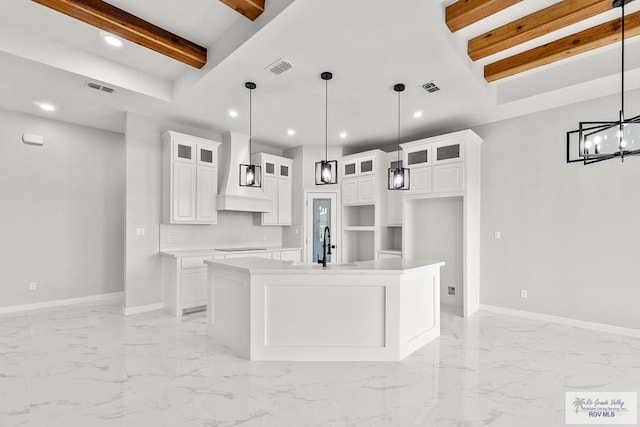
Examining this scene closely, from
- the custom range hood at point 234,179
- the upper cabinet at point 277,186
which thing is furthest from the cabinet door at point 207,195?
the upper cabinet at point 277,186

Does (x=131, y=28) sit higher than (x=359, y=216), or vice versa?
(x=131, y=28)

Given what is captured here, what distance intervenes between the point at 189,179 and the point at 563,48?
5.15m

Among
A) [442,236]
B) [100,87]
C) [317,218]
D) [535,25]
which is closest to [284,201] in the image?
[317,218]

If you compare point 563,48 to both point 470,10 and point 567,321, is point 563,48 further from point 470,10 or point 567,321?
point 567,321

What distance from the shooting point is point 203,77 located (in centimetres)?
371

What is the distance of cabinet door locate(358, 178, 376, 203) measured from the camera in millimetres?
6016

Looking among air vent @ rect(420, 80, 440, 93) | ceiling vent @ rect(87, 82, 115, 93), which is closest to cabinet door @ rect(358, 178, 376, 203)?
air vent @ rect(420, 80, 440, 93)

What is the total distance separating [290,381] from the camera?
2.72 meters

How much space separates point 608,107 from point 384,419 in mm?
4556

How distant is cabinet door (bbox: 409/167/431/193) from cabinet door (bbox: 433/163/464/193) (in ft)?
0.32

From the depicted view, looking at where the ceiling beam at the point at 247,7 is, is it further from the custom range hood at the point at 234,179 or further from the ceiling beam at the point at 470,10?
the custom range hood at the point at 234,179

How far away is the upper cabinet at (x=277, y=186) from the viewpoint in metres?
6.31

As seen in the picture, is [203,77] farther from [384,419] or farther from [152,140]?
[384,419]

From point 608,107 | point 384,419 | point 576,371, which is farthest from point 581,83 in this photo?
point 384,419
